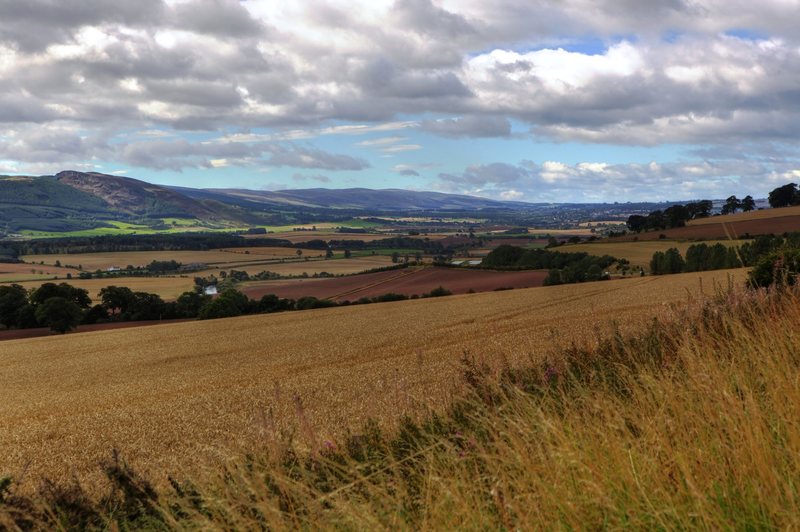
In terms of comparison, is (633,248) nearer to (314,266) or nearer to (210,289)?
(314,266)

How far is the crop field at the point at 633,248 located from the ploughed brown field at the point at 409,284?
15.4 metres

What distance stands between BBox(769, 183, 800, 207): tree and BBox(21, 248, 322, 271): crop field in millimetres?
96914

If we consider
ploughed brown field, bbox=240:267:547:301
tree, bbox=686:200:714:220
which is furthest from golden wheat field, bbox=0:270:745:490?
tree, bbox=686:200:714:220

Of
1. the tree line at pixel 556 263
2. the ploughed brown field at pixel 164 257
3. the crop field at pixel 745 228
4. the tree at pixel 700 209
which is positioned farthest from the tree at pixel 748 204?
the ploughed brown field at pixel 164 257

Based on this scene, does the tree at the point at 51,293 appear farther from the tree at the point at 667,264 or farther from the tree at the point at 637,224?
the tree at the point at 637,224

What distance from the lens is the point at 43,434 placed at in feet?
64.3

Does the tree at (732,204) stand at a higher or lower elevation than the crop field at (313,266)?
higher

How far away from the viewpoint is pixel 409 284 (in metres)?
72.2

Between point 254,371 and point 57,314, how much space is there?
36.8 meters

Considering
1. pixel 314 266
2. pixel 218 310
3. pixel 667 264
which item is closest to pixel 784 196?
pixel 667 264

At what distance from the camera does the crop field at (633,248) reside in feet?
258

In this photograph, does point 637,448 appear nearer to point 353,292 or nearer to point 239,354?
point 239,354

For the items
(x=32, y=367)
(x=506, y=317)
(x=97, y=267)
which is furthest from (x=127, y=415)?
(x=97, y=267)

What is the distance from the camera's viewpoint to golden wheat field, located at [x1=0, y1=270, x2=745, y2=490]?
50.1 ft
